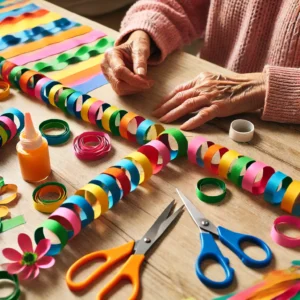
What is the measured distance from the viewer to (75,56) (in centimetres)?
98

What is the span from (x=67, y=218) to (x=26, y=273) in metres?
0.08

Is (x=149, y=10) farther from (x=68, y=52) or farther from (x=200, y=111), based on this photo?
(x=200, y=111)

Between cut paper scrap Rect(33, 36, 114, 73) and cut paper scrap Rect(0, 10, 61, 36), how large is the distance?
170mm

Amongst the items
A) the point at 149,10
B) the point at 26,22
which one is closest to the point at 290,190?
the point at 149,10

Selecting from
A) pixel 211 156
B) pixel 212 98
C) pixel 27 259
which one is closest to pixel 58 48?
pixel 212 98

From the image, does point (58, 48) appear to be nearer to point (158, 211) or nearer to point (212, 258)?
point (158, 211)

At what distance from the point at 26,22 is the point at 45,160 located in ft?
1.89

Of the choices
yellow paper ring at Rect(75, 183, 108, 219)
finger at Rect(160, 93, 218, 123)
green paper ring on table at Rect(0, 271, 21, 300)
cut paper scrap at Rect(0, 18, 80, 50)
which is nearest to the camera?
green paper ring on table at Rect(0, 271, 21, 300)

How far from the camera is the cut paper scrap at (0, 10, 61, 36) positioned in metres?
1.08

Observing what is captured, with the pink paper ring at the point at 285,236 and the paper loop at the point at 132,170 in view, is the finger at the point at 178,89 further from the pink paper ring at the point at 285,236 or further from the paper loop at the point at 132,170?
the pink paper ring at the point at 285,236

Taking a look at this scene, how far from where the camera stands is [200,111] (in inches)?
31.5

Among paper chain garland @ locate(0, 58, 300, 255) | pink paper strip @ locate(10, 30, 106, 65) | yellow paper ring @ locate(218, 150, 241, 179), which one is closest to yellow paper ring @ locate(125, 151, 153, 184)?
paper chain garland @ locate(0, 58, 300, 255)

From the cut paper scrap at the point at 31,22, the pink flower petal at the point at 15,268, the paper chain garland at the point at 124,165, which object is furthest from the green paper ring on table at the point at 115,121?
the cut paper scrap at the point at 31,22

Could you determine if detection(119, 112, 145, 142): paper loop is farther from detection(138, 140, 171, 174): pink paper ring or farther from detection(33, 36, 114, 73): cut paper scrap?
detection(33, 36, 114, 73): cut paper scrap
